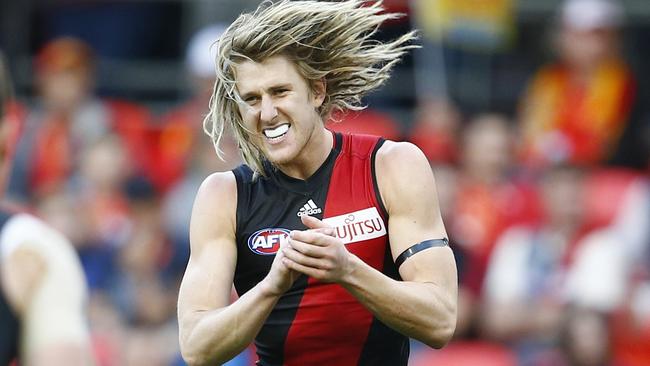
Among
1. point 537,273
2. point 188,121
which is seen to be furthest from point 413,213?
point 188,121

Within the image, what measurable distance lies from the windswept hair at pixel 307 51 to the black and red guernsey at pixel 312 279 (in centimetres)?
19

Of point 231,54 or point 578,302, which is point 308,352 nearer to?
point 231,54

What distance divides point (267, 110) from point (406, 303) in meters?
0.80

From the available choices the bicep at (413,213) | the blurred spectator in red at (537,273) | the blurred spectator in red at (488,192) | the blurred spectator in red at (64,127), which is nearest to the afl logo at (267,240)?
the bicep at (413,213)

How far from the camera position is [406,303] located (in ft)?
14.2

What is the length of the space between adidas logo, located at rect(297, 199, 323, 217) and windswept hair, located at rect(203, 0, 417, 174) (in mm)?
243

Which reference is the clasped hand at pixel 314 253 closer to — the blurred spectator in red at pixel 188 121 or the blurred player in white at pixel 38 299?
the blurred player in white at pixel 38 299

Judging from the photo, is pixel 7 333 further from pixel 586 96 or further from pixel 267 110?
pixel 586 96

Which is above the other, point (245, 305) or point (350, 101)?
point (350, 101)

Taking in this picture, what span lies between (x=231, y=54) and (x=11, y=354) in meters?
1.42

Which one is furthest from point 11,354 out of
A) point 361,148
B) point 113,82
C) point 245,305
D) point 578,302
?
point 113,82

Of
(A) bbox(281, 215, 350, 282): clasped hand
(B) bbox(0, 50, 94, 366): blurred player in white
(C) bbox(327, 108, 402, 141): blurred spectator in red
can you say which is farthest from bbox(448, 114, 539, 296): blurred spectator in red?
(B) bbox(0, 50, 94, 366): blurred player in white

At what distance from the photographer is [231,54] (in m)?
4.63

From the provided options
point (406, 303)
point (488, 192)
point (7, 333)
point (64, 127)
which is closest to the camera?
point (7, 333)
